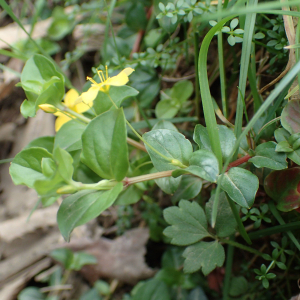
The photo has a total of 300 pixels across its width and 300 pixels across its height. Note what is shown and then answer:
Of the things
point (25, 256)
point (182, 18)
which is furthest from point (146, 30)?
point (25, 256)

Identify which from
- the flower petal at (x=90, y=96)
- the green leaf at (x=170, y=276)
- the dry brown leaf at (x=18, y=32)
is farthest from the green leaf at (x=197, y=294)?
the dry brown leaf at (x=18, y=32)

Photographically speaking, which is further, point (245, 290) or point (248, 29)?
point (245, 290)

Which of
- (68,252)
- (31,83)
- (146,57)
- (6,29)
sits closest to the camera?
(31,83)

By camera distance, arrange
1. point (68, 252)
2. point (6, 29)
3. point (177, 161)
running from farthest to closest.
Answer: point (6, 29) → point (68, 252) → point (177, 161)

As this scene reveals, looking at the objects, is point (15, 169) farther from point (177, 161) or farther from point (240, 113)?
point (240, 113)

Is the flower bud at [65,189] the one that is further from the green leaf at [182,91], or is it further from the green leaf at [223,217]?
the green leaf at [182,91]

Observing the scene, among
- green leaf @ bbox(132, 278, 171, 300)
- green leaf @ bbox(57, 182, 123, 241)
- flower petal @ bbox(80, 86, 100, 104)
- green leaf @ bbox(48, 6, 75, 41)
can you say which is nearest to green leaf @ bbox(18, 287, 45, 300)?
green leaf @ bbox(132, 278, 171, 300)

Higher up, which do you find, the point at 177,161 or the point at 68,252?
the point at 177,161
